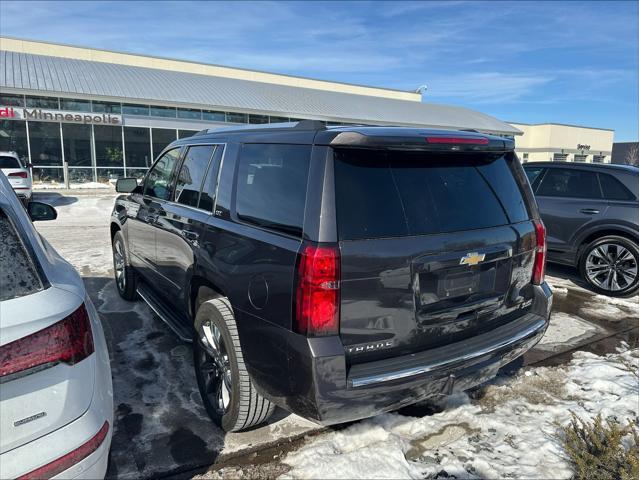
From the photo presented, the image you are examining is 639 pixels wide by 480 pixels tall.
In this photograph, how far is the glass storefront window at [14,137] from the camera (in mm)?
20359

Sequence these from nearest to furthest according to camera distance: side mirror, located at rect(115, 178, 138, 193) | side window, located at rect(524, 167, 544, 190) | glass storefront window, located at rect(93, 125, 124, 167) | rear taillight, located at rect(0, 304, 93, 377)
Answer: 1. rear taillight, located at rect(0, 304, 93, 377)
2. side mirror, located at rect(115, 178, 138, 193)
3. side window, located at rect(524, 167, 544, 190)
4. glass storefront window, located at rect(93, 125, 124, 167)

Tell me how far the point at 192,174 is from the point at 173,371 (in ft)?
5.42

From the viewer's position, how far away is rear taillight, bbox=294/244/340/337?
213cm

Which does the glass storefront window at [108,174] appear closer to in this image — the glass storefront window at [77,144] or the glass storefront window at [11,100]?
the glass storefront window at [77,144]

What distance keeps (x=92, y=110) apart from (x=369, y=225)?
23789mm

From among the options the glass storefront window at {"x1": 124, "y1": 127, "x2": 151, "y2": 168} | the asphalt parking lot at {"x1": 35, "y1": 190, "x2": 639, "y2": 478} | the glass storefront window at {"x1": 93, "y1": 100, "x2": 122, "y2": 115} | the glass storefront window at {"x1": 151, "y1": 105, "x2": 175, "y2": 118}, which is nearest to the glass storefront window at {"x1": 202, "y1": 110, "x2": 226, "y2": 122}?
the glass storefront window at {"x1": 151, "y1": 105, "x2": 175, "y2": 118}

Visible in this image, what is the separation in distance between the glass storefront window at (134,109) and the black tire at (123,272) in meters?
19.9

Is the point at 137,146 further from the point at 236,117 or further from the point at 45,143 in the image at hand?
the point at 236,117

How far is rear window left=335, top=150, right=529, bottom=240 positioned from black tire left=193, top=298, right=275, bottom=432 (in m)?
1.00

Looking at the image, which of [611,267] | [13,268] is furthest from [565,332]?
[13,268]

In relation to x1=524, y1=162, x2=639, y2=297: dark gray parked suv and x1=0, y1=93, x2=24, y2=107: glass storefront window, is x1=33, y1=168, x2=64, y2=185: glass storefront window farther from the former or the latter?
x1=524, y1=162, x2=639, y2=297: dark gray parked suv

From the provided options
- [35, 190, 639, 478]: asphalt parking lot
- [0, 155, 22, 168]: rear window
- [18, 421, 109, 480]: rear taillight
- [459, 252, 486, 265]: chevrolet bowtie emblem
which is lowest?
[35, 190, 639, 478]: asphalt parking lot

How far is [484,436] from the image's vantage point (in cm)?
291

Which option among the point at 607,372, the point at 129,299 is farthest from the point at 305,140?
the point at 129,299
